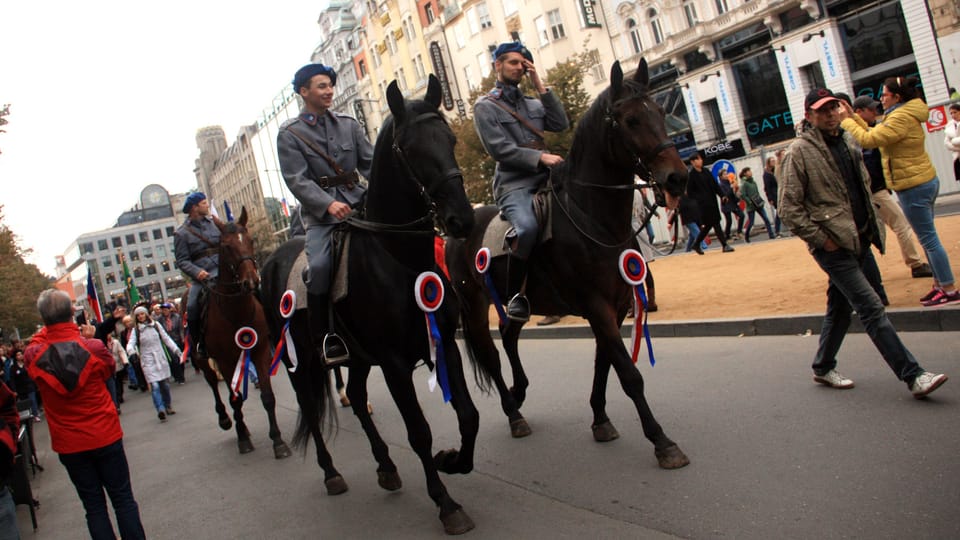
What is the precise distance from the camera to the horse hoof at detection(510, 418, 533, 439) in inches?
251

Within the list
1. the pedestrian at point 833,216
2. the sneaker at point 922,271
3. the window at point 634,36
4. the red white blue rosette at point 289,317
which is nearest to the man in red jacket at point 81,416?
the red white blue rosette at point 289,317

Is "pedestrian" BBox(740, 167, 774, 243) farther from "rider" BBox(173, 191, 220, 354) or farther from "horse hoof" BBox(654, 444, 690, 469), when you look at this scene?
"horse hoof" BBox(654, 444, 690, 469)

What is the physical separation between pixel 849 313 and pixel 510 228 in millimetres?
2645

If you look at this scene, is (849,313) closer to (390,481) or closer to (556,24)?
(390,481)

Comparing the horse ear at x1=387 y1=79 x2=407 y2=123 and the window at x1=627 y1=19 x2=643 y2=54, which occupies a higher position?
the window at x1=627 y1=19 x2=643 y2=54

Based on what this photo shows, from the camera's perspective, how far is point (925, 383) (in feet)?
16.5

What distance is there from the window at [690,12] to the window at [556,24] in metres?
7.53

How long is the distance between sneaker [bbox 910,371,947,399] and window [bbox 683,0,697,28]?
3216cm

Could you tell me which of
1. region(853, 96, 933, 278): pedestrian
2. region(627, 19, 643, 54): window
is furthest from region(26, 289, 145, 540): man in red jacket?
region(627, 19, 643, 54): window

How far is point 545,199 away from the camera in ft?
19.5

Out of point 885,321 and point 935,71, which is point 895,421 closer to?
point 885,321

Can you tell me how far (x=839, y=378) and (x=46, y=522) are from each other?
725cm

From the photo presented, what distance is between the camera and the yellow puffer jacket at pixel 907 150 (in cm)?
698

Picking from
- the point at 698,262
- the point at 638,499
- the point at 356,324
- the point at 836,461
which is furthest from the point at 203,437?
the point at 698,262
